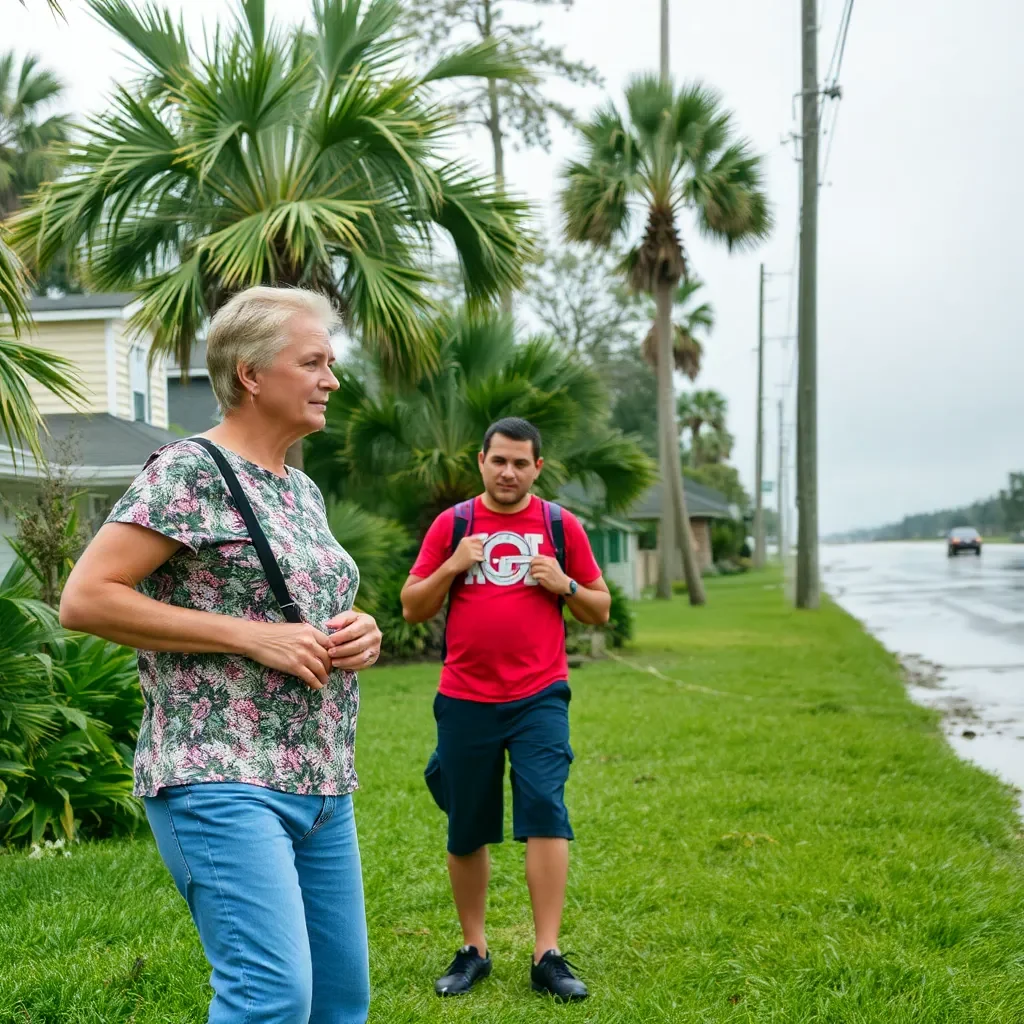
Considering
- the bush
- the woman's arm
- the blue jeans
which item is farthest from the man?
the bush

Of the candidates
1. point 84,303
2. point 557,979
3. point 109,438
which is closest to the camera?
point 557,979

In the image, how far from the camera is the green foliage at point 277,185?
10625 millimetres

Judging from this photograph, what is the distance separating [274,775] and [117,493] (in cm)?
1606

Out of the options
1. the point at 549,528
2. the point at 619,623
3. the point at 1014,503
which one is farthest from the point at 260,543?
the point at 1014,503

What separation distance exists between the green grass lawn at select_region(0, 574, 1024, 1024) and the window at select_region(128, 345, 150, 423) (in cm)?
1255

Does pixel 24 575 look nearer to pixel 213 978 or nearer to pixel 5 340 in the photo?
pixel 5 340

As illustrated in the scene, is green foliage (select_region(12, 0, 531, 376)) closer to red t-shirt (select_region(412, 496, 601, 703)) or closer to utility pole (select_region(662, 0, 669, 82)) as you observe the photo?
red t-shirt (select_region(412, 496, 601, 703))

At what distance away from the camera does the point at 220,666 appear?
2.48 m

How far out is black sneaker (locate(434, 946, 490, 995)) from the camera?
430cm

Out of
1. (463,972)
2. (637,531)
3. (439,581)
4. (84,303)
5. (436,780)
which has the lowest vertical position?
(463,972)

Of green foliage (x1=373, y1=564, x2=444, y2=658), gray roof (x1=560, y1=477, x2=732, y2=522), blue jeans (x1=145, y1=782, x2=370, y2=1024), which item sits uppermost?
gray roof (x1=560, y1=477, x2=732, y2=522)

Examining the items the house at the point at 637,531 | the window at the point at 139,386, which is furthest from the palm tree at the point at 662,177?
the window at the point at 139,386

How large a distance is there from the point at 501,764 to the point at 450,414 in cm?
1160

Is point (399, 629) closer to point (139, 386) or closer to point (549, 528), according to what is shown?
point (139, 386)
